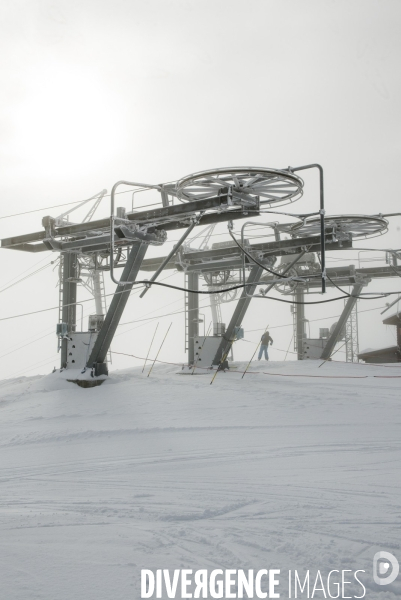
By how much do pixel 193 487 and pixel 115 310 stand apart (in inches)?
418

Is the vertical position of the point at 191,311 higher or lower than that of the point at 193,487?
higher

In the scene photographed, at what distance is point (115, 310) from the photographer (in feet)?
55.0

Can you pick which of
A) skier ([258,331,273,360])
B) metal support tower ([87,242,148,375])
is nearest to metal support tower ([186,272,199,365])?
skier ([258,331,273,360])

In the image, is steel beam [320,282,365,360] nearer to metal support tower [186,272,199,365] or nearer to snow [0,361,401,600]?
metal support tower [186,272,199,365]

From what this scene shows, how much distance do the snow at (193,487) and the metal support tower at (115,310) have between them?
10.4 ft

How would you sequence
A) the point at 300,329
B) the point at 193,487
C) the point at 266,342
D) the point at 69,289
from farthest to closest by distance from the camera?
the point at 300,329, the point at 266,342, the point at 69,289, the point at 193,487

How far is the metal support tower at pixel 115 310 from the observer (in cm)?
1620

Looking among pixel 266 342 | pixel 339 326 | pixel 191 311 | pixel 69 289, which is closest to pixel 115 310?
pixel 69 289

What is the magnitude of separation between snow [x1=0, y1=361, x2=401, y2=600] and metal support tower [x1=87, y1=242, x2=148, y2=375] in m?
3.18

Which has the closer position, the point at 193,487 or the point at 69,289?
the point at 193,487

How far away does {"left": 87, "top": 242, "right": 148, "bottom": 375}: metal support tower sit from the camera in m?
16.2

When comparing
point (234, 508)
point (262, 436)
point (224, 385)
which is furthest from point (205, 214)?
point (234, 508)

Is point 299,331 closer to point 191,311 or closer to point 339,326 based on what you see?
point 339,326

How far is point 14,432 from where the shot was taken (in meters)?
11.0
